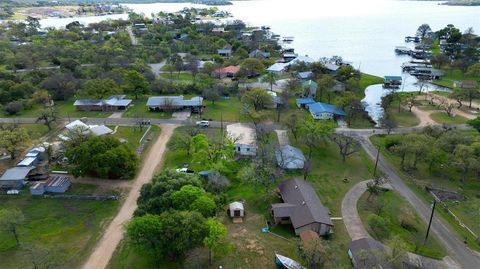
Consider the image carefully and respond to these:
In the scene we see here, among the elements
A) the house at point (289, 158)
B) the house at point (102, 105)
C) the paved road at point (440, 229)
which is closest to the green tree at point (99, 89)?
the house at point (102, 105)

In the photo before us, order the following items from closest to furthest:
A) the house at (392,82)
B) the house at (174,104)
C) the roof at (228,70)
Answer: the house at (174,104), the house at (392,82), the roof at (228,70)

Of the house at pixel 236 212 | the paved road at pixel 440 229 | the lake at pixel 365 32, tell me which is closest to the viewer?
the paved road at pixel 440 229

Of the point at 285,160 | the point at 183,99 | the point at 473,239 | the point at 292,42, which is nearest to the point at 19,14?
the point at 292,42

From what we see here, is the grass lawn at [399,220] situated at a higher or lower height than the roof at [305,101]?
lower

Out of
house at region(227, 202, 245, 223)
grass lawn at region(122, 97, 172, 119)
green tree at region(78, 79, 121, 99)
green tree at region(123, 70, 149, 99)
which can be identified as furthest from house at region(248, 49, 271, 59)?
house at region(227, 202, 245, 223)

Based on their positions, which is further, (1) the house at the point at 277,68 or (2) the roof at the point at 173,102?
(1) the house at the point at 277,68

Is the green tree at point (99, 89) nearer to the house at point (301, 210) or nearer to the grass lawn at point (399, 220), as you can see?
the house at point (301, 210)

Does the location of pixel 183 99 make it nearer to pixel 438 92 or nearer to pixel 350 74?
pixel 350 74

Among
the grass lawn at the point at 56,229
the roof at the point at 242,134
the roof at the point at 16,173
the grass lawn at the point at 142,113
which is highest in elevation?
the roof at the point at 242,134
